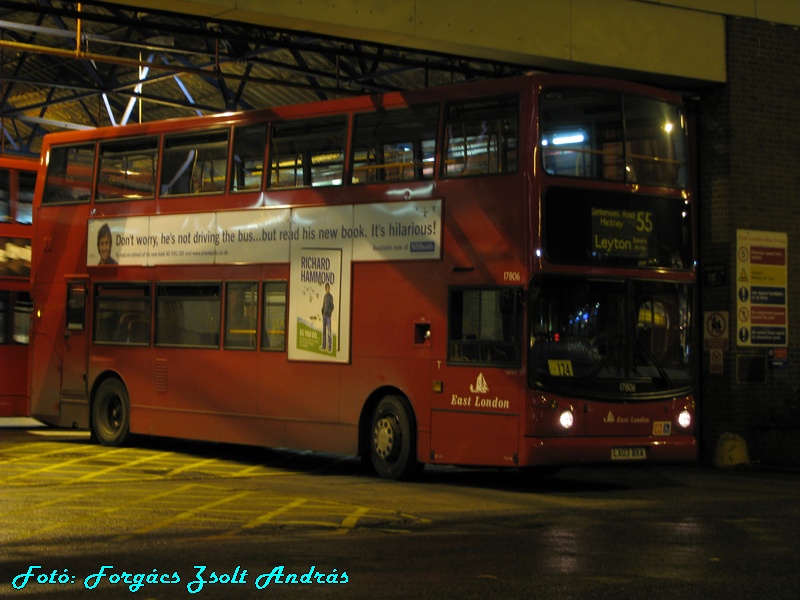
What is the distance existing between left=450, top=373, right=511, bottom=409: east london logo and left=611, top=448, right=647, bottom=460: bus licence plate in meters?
1.29

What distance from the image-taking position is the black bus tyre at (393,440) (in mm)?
14250

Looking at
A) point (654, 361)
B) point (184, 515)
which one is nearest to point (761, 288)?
point (654, 361)

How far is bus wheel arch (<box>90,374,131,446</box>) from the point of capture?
Result: 58.4 ft

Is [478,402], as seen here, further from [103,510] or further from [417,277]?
[103,510]

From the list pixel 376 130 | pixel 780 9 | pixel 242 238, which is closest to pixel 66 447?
pixel 242 238

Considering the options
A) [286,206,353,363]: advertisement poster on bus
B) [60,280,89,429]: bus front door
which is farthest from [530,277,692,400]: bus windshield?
[60,280,89,429]: bus front door

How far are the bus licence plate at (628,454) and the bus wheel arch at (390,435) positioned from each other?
2220 mm

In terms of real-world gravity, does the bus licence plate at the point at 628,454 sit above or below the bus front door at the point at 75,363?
below

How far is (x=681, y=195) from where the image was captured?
46.1 feet

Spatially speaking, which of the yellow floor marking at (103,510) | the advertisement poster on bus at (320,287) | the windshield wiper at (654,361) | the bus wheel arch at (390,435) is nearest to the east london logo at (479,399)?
the bus wheel arch at (390,435)

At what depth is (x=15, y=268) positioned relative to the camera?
21562 millimetres

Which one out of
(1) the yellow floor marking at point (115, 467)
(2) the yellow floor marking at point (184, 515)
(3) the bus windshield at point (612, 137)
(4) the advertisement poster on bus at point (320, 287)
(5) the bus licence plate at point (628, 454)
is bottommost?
(2) the yellow floor marking at point (184, 515)

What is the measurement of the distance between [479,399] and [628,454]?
1688mm

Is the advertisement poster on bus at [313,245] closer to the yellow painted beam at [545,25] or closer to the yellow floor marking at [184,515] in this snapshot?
the yellow painted beam at [545,25]
